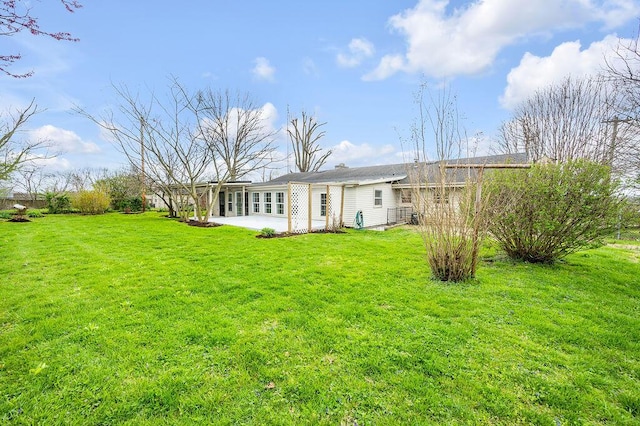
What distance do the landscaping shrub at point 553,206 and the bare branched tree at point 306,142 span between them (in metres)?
24.7

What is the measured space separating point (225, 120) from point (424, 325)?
49.8 ft

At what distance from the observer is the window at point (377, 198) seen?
1372 cm

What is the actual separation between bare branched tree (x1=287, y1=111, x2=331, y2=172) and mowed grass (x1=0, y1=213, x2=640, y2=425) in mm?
25473

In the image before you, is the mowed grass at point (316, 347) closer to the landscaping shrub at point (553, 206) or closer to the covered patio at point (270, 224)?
the landscaping shrub at point (553, 206)

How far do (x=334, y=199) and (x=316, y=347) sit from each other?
10655 millimetres

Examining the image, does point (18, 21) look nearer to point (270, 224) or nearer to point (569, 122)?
point (270, 224)

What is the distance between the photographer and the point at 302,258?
6637 mm

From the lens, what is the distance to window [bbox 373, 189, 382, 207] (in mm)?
13719

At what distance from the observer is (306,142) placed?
1179 inches

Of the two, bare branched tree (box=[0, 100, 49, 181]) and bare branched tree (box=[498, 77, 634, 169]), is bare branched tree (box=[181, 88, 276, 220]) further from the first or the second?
bare branched tree (box=[498, 77, 634, 169])

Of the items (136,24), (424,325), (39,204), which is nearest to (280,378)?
(424,325)

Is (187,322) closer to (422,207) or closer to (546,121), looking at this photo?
(422,207)

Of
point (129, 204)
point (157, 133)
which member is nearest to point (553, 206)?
point (157, 133)

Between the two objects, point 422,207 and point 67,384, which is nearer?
point 67,384
